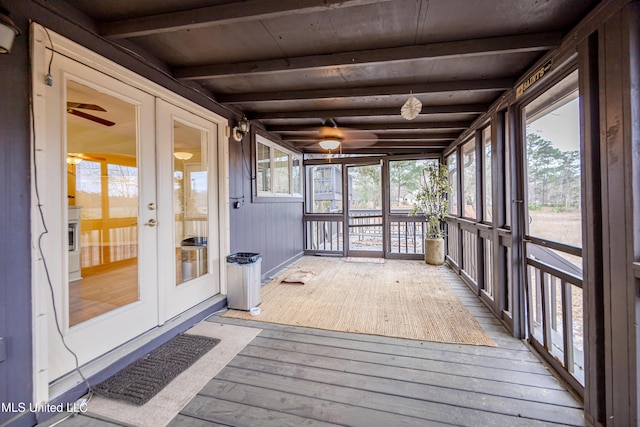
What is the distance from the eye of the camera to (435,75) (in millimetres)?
2398

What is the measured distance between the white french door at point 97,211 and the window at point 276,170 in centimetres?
187

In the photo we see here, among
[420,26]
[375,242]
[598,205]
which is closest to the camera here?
[598,205]

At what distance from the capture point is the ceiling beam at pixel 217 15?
1445mm

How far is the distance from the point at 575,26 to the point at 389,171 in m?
3.83

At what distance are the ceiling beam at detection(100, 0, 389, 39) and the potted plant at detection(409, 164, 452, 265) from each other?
401cm

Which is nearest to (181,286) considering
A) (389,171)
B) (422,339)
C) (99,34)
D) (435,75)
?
(99,34)

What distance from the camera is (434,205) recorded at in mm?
5070

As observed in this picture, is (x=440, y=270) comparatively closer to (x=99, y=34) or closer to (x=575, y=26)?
(x=575, y=26)

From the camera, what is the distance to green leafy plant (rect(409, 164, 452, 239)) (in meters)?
4.87

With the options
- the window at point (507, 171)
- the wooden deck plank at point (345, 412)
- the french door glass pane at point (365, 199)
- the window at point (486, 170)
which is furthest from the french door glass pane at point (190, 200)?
the french door glass pane at point (365, 199)

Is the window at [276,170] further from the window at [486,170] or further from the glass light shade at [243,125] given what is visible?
the window at [486,170]

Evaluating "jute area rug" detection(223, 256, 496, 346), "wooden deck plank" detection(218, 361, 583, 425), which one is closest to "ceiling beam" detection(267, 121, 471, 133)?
"jute area rug" detection(223, 256, 496, 346)

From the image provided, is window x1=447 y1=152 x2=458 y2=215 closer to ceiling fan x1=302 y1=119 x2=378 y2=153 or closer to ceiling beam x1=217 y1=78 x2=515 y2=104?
ceiling fan x1=302 y1=119 x2=378 y2=153

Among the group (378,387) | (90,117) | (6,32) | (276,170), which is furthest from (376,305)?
(6,32)
